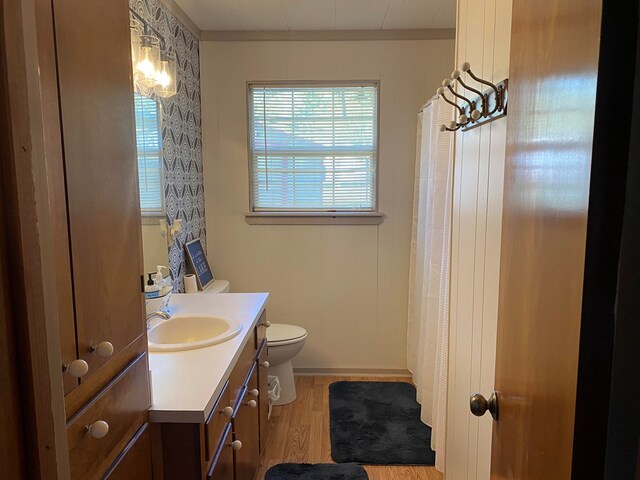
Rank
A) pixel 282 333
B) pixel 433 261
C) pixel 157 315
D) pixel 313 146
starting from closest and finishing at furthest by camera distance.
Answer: pixel 157 315 → pixel 433 261 → pixel 282 333 → pixel 313 146

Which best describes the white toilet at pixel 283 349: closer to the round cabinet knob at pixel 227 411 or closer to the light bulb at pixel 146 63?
the round cabinet knob at pixel 227 411

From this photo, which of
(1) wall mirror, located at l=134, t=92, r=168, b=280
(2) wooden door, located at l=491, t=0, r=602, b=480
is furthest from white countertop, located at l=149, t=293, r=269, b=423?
(2) wooden door, located at l=491, t=0, r=602, b=480

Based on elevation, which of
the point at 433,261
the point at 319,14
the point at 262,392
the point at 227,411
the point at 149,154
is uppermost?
the point at 319,14

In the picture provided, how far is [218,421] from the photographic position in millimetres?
1354

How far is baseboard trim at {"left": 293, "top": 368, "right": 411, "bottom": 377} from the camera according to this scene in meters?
3.23

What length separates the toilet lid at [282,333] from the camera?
103 inches

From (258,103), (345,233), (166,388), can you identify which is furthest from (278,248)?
(166,388)

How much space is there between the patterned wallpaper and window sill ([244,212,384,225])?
0.41 meters

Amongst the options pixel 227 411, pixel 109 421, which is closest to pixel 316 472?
pixel 227 411

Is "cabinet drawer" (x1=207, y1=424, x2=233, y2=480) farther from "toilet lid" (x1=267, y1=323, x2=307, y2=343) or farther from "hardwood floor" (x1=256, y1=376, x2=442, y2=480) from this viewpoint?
"toilet lid" (x1=267, y1=323, x2=307, y2=343)

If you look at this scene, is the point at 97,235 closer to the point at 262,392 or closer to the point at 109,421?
the point at 109,421

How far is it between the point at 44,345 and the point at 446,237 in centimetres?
193

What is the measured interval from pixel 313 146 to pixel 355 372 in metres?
1.71

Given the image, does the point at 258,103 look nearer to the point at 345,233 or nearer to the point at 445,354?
the point at 345,233
